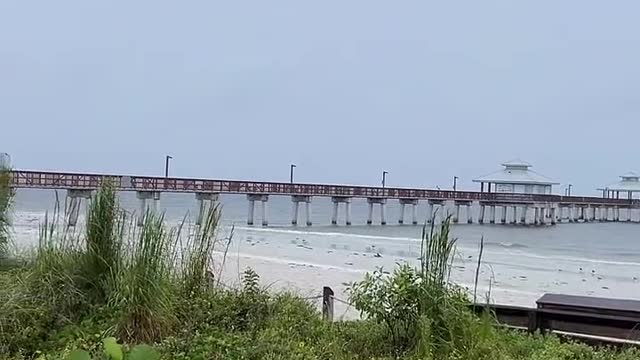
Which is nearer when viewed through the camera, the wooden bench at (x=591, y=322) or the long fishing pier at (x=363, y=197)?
the wooden bench at (x=591, y=322)

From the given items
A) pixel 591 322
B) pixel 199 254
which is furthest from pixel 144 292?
pixel 591 322

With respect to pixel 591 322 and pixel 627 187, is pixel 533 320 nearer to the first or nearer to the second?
pixel 591 322

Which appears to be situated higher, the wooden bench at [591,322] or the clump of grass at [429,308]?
the clump of grass at [429,308]

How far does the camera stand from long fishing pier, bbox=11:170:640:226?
1650 inches

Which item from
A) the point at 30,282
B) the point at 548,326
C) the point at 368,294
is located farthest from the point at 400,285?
the point at 30,282

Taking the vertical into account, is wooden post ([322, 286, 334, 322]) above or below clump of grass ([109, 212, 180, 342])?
below

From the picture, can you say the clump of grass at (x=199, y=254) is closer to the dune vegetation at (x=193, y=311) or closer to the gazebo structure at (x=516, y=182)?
the dune vegetation at (x=193, y=311)

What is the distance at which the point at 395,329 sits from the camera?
5395 mm

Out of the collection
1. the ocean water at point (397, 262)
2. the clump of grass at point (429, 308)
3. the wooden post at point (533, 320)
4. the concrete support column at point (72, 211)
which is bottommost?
the ocean water at point (397, 262)

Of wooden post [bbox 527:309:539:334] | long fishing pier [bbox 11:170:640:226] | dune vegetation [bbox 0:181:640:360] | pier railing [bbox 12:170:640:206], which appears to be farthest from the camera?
long fishing pier [bbox 11:170:640:226]

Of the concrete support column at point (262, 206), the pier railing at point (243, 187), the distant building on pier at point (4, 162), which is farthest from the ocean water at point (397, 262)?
the concrete support column at point (262, 206)

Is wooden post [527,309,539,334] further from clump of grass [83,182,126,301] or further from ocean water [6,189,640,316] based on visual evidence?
ocean water [6,189,640,316]

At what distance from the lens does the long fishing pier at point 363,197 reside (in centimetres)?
4191

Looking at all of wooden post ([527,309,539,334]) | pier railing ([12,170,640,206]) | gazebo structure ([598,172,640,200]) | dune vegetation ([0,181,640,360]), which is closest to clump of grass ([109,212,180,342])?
dune vegetation ([0,181,640,360])
